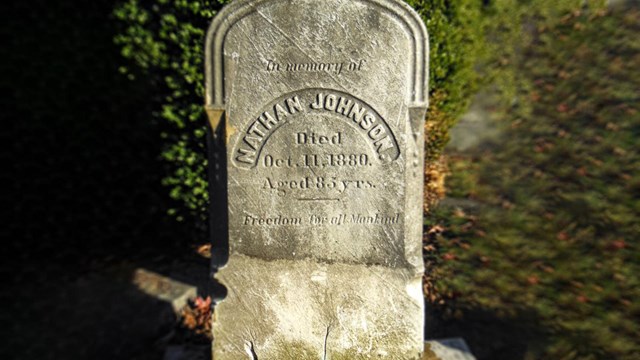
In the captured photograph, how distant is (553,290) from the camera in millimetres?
3926

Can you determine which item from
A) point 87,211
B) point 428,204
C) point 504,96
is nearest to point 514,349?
point 428,204

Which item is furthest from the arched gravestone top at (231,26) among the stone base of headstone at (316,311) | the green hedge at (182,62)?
the green hedge at (182,62)

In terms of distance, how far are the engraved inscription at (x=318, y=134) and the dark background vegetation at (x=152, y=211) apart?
149 cm

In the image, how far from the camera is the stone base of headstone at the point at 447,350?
2.91 meters

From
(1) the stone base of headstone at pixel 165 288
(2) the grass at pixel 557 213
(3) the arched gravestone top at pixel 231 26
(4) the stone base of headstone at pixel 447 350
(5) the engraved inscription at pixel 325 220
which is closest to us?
(3) the arched gravestone top at pixel 231 26

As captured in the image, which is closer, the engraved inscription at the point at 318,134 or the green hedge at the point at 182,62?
the engraved inscription at the point at 318,134

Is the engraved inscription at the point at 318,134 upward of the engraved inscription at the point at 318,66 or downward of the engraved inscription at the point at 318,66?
downward

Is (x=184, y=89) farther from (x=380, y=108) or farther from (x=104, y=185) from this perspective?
(x=380, y=108)

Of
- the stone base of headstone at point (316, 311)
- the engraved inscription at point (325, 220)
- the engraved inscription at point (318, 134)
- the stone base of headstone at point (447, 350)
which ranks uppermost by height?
the engraved inscription at point (318, 134)

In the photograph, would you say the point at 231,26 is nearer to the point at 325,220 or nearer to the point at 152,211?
the point at 325,220

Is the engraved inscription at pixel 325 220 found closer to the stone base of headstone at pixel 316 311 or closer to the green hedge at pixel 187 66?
the stone base of headstone at pixel 316 311

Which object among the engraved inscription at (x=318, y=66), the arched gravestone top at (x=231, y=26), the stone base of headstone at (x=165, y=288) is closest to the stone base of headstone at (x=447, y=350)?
the arched gravestone top at (x=231, y=26)

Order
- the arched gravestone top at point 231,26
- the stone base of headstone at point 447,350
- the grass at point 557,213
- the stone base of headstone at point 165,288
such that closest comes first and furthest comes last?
the arched gravestone top at point 231,26, the stone base of headstone at point 447,350, the grass at point 557,213, the stone base of headstone at point 165,288

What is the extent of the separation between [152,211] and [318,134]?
2539mm
